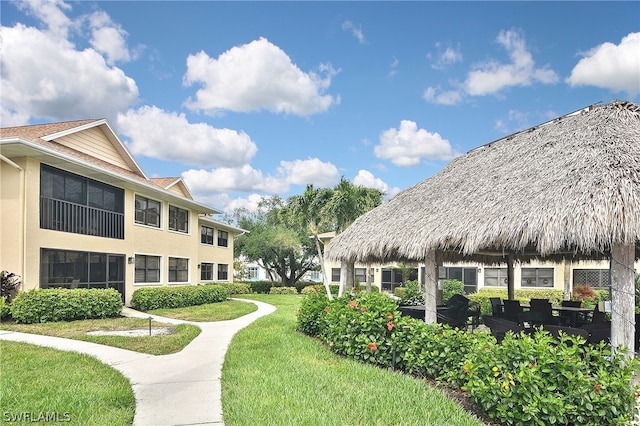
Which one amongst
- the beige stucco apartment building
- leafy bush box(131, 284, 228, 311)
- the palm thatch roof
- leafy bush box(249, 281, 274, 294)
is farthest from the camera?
leafy bush box(249, 281, 274, 294)

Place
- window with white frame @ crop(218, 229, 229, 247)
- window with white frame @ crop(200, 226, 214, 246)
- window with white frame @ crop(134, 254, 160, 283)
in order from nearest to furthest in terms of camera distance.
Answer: window with white frame @ crop(134, 254, 160, 283) → window with white frame @ crop(200, 226, 214, 246) → window with white frame @ crop(218, 229, 229, 247)

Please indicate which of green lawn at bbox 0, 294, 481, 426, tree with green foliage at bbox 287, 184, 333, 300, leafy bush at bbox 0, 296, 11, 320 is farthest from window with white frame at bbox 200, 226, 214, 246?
green lawn at bbox 0, 294, 481, 426

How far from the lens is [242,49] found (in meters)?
15.4

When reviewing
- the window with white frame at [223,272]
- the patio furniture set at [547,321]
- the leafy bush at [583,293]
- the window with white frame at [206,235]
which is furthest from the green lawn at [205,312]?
the leafy bush at [583,293]

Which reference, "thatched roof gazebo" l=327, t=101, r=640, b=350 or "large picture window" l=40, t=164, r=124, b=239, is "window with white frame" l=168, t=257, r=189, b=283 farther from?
"thatched roof gazebo" l=327, t=101, r=640, b=350

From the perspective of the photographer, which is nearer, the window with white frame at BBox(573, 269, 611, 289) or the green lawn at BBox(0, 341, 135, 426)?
the green lawn at BBox(0, 341, 135, 426)

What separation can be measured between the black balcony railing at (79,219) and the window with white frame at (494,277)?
78.1 feet

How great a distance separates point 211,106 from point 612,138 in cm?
1409

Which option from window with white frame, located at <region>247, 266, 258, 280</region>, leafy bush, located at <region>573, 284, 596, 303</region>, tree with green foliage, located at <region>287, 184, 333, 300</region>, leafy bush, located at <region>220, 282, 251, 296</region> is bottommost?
window with white frame, located at <region>247, 266, 258, 280</region>

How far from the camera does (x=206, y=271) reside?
30141 millimetres

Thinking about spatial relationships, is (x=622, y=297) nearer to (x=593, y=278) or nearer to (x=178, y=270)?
(x=178, y=270)

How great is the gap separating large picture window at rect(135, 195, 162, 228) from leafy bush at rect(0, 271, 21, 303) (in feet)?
22.3

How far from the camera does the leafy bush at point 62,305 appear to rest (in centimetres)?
1355

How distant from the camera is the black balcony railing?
15.2m
